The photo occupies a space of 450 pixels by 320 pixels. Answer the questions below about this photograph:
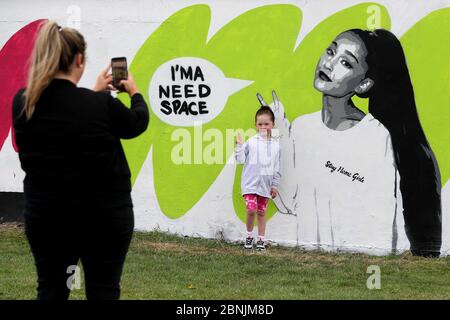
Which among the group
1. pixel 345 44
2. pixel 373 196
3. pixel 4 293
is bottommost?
pixel 4 293

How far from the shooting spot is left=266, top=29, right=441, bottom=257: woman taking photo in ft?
25.9

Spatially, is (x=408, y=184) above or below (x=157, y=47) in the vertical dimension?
below

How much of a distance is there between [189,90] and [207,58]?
1.39ft

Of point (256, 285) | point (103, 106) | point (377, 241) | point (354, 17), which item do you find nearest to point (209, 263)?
point (256, 285)

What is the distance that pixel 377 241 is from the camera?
805 centimetres

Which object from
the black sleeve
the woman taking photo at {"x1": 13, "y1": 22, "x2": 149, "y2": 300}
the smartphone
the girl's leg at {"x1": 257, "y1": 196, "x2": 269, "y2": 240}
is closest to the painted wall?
the girl's leg at {"x1": 257, "y1": 196, "x2": 269, "y2": 240}

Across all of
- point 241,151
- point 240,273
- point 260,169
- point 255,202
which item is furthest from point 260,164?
point 240,273

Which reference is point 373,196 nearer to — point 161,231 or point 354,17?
point 354,17

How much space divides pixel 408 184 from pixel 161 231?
2.89 metres

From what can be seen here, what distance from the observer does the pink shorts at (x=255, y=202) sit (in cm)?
825

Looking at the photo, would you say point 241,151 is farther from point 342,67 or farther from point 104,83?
point 104,83

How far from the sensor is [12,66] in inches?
370

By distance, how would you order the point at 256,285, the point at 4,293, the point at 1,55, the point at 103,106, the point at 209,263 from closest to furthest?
the point at 103,106
the point at 4,293
the point at 256,285
the point at 209,263
the point at 1,55

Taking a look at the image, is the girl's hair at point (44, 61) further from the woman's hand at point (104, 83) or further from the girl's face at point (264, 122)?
the girl's face at point (264, 122)
